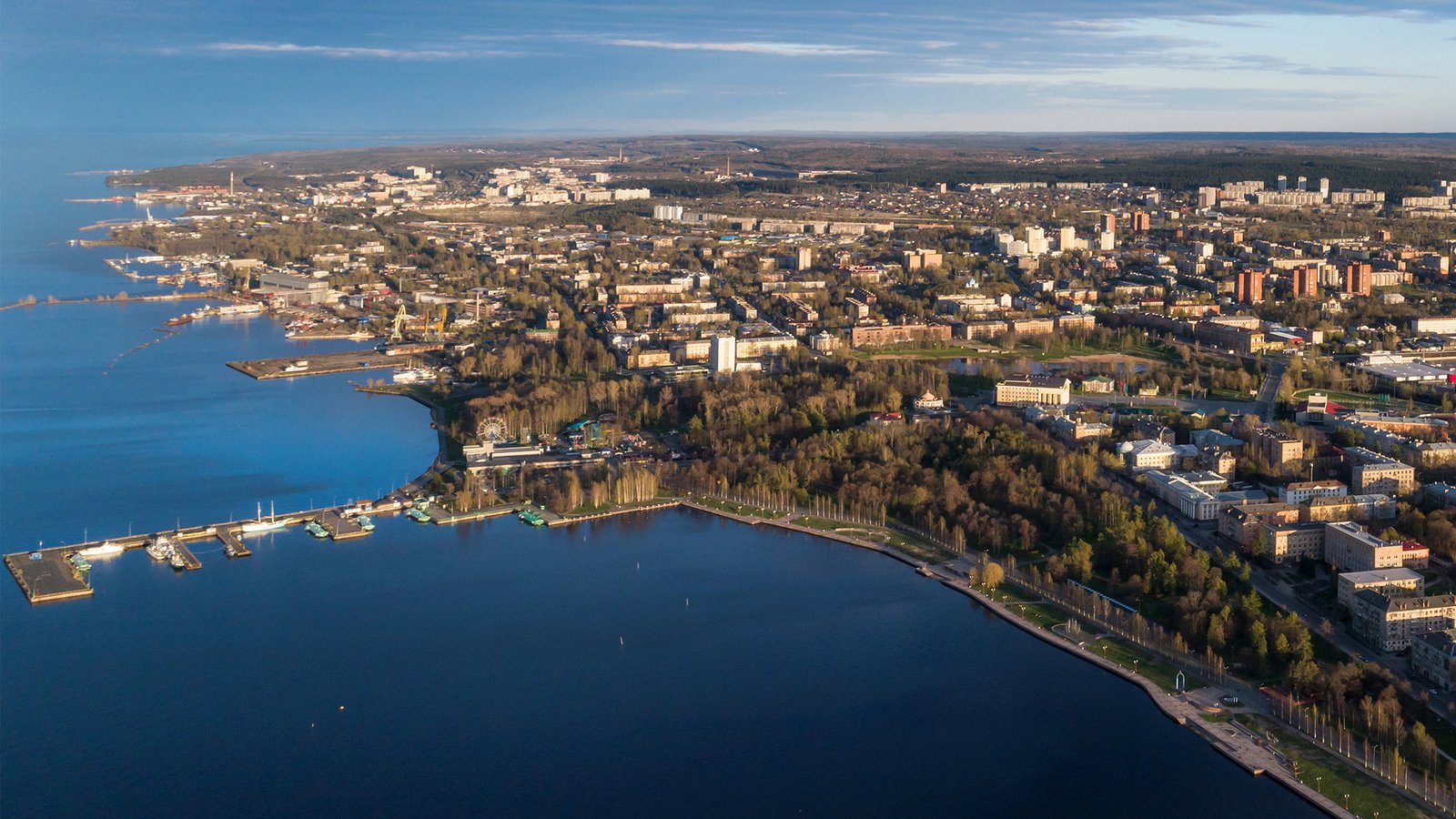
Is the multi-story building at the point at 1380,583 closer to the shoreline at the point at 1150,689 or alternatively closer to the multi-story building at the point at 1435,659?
the multi-story building at the point at 1435,659

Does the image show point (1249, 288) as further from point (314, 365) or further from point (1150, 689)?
point (1150, 689)

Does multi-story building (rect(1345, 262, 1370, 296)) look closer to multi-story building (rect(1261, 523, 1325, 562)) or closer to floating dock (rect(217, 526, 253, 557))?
multi-story building (rect(1261, 523, 1325, 562))

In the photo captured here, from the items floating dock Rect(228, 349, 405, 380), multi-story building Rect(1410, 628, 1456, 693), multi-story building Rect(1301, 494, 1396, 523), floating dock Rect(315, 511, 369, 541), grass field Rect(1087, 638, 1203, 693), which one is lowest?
grass field Rect(1087, 638, 1203, 693)

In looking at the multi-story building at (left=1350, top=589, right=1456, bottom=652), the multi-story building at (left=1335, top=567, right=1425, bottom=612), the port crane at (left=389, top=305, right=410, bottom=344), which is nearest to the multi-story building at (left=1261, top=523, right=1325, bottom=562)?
the multi-story building at (left=1335, top=567, right=1425, bottom=612)

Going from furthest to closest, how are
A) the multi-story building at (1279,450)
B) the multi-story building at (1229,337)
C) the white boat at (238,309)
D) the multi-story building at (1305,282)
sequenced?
the white boat at (238,309) → the multi-story building at (1305,282) → the multi-story building at (1229,337) → the multi-story building at (1279,450)

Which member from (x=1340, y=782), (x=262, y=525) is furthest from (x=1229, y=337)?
(x=262, y=525)

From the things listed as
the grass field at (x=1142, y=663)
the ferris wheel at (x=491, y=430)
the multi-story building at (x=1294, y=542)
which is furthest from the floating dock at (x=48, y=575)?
the multi-story building at (x=1294, y=542)

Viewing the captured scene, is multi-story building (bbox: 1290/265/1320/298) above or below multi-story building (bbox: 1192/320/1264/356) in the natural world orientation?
above
